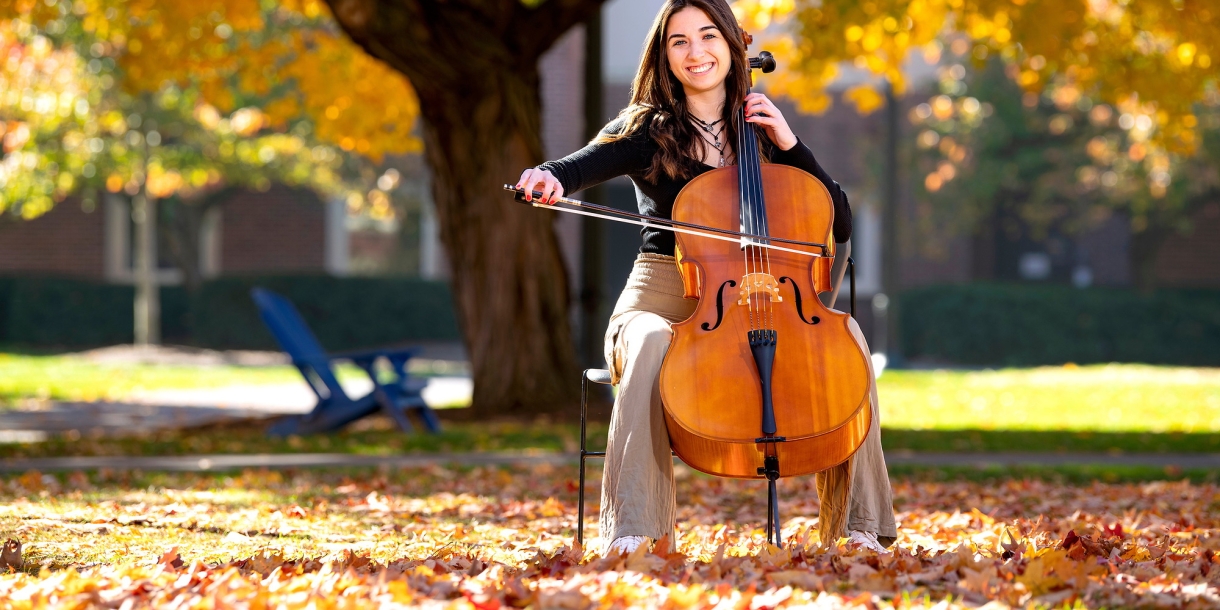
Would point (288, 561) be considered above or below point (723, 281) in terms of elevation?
below

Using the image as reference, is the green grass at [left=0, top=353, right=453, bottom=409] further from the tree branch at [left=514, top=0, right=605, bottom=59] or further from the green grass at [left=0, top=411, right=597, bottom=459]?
the tree branch at [left=514, top=0, right=605, bottom=59]

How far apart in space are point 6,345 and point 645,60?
18.4 meters

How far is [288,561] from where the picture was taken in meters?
3.68

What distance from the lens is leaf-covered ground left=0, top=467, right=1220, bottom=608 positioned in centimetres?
304

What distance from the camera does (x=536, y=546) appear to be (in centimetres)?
438

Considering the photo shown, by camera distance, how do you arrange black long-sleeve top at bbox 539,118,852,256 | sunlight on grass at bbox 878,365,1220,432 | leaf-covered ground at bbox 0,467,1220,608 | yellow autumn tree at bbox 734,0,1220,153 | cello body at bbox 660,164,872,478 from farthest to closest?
sunlight on grass at bbox 878,365,1220,432, yellow autumn tree at bbox 734,0,1220,153, black long-sleeve top at bbox 539,118,852,256, cello body at bbox 660,164,872,478, leaf-covered ground at bbox 0,467,1220,608

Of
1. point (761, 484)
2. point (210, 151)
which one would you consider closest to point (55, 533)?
point (761, 484)

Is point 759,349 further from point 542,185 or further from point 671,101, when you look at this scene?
point 671,101

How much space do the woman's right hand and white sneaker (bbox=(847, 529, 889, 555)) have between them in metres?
1.25

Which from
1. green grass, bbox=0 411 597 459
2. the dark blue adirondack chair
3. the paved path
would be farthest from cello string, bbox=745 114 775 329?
the dark blue adirondack chair

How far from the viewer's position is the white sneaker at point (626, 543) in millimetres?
3545

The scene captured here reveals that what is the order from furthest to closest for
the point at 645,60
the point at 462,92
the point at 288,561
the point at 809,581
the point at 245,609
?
1. the point at 462,92
2. the point at 645,60
3. the point at 288,561
4. the point at 809,581
5. the point at 245,609

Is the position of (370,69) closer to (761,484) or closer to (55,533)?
(761,484)

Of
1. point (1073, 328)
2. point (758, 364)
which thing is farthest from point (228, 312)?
point (758, 364)
